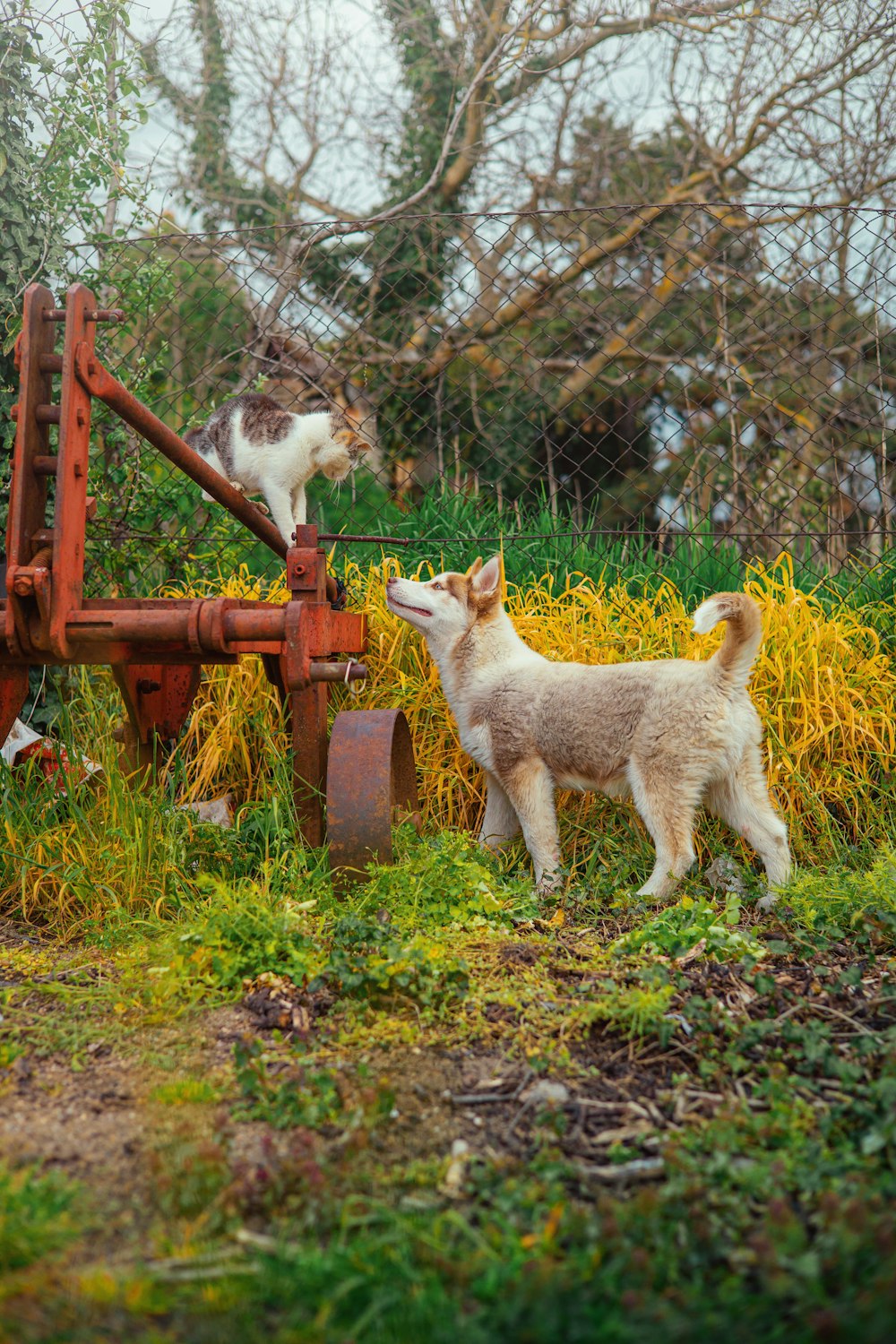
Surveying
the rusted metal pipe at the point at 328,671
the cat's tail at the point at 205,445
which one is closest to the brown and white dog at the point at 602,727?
the rusted metal pipe at the point at 328,671

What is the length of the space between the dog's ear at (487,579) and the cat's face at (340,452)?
3.65ft

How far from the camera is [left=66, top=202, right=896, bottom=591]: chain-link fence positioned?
5.73 metres

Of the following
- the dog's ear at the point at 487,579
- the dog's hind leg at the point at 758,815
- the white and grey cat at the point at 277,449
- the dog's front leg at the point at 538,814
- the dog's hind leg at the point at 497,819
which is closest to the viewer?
the dog's hind leg at the point at 758,815

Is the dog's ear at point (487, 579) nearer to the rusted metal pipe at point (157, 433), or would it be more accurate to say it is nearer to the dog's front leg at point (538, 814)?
the dog's front leg at point (538, 814)

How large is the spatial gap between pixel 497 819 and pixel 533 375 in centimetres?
443

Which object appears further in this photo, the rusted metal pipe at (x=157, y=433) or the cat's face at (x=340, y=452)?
the cat's face at (x=340, y=452)

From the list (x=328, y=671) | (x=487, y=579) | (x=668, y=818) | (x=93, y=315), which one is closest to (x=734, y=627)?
(x=668, y=818)

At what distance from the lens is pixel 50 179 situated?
5000 mm

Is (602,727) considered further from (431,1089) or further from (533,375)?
(533,375)

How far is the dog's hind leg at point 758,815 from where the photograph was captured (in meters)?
3.89

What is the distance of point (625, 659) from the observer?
4820 millimetres

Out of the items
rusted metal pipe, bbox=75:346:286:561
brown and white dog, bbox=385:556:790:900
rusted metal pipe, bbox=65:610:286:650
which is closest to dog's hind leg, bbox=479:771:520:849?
brown and white dog, bbox=385:556:790:900

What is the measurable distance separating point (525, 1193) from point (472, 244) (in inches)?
329

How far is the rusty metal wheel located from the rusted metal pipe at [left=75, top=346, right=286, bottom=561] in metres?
1.02
